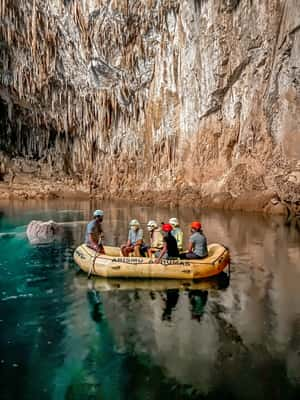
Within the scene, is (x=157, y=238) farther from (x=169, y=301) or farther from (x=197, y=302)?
(x=197, y=302)

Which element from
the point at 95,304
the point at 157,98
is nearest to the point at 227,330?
the point at 95,304

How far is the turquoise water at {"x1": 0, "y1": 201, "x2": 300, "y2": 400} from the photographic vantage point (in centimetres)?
598

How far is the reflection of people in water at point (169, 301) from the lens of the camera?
8853 mm

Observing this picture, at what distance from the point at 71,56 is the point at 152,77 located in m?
9.57

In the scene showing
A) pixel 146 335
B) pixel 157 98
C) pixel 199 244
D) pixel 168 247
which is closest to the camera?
pixel 146 335

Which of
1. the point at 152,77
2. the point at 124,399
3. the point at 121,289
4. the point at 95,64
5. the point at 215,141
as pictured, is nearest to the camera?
the point at 124,399

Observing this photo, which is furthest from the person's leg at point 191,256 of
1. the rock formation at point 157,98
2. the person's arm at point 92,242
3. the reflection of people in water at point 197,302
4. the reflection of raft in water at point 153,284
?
the rock formation at point 157,98

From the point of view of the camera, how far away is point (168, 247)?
11.6 m

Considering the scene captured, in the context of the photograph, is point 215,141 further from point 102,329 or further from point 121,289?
point 102,329

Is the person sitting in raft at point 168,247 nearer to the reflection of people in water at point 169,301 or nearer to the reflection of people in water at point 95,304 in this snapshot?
the reflection of people in water at point 169,301

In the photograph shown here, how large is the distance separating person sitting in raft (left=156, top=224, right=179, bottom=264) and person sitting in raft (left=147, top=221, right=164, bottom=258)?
79 centimetres

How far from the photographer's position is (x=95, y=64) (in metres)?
41.6

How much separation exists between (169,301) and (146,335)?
2148 millimetres

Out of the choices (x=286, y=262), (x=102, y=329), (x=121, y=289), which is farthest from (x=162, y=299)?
(x=286, y=262)
